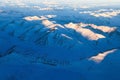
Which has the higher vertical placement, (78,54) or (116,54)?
(116,54)

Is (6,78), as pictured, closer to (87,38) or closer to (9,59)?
(9,59)

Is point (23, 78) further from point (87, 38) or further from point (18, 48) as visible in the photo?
point (87, 38)

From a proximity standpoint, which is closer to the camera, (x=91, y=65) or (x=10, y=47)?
(x=91, y=65)

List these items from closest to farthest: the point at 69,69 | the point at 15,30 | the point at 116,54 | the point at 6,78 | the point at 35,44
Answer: the point at 6,78 → the point at 69,69 → the point at 116,54 → the point at 35,44 → the point at 15,30

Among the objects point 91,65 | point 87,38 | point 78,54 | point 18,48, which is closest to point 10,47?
point 18,48

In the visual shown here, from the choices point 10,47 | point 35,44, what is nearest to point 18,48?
point 10,47

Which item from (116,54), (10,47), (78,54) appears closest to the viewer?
(116,54)
